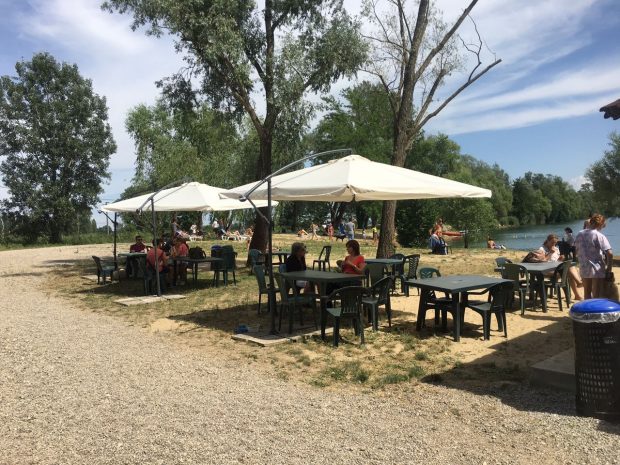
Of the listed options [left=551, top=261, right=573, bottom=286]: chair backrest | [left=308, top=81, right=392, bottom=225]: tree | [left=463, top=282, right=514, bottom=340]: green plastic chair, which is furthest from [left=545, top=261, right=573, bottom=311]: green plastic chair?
[left=308, top=81, right=392, bottom=225]: tree

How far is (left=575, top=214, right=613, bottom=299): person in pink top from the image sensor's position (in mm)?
7078

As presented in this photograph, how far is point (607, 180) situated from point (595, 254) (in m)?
37.7

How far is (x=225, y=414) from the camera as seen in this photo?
430cm

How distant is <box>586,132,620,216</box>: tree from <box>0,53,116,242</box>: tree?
3713cm

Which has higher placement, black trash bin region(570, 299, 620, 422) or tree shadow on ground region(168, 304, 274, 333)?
black trash bin region(570, 299, 620, 422)

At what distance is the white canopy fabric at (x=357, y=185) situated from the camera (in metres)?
6.94

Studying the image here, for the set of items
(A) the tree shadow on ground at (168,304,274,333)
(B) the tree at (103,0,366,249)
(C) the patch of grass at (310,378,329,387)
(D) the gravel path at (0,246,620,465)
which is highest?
(B) the tree at (103,0,366,249)

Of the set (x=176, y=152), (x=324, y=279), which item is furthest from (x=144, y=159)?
(x=324, y=279)

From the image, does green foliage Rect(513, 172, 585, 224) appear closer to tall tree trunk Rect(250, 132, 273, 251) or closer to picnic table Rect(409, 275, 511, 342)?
tall tree trunk Rect(250, 132, 273, 251)

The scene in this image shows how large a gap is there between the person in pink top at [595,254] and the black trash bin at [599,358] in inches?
136

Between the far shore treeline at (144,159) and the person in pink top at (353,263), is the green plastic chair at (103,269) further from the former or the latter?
the far shore treeline at (144,159)

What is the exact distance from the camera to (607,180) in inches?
1565

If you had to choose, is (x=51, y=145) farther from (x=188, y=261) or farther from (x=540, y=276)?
(x=540, y=276)

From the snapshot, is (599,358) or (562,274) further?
(562,274)
